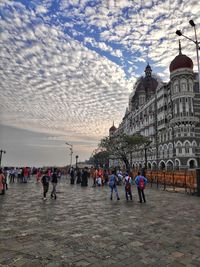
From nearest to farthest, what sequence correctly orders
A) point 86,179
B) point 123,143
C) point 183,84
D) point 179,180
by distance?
point 179,180, point 86,179, point 183,84, point 123,143

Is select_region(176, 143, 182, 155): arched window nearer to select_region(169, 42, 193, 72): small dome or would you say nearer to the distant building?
the distant building

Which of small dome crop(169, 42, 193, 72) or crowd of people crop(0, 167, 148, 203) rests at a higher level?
small dome crop(169, 42, 193, 72)

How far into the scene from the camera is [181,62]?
47.5 m

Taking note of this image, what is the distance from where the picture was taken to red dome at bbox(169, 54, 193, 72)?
47312mm

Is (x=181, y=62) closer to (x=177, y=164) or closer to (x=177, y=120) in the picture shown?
(x=177, y=120)

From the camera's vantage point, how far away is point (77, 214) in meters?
9.24

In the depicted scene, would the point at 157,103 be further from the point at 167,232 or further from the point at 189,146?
the point at 167,232

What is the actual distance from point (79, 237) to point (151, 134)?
178 ft

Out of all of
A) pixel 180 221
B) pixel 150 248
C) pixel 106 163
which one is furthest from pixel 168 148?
pixel 106 163

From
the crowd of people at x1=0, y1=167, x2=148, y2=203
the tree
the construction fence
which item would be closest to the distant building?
the tree

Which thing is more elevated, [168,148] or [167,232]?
[168,148]

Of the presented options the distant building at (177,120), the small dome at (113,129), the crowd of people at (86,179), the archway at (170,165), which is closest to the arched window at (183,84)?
the distant building at (177,120)

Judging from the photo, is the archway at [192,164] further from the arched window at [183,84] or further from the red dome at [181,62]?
the red dome at [181,62]

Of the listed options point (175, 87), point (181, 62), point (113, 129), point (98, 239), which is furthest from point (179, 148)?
point (113, 129)
